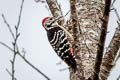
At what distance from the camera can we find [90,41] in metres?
4.30

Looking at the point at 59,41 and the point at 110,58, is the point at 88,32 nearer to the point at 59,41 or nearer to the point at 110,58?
the point at 110,58

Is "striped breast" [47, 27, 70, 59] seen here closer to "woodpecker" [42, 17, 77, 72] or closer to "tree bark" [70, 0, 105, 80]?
"woodpecker" [42, 17, 77, 72]

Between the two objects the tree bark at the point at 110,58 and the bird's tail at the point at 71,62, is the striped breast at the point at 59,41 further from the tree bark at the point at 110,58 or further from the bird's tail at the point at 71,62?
the tree bark at the point at 110,58

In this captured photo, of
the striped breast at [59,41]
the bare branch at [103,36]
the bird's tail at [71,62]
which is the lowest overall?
the striped breast at [59,41]

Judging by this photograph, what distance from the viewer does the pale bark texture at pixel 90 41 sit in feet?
10.3

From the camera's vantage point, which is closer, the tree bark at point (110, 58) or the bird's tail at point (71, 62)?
the tree bark at point (110, 58)

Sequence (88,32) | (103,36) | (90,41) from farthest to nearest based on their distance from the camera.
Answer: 1. (88,32)
2. (90,41)
3. (103,36)

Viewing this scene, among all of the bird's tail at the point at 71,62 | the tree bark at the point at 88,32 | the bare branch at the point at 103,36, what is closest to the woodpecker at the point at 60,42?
the bird's tail at the point at 71,62

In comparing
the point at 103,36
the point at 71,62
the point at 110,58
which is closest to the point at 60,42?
the point at 71,62

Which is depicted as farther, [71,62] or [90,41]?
[71,62]

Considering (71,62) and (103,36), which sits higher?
(103,36)

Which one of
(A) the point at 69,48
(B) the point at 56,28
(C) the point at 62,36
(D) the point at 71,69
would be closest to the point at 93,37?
(D) the point at 71,69

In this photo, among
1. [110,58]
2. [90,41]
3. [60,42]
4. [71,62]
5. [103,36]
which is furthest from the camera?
[60,42]

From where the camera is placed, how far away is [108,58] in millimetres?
3785
